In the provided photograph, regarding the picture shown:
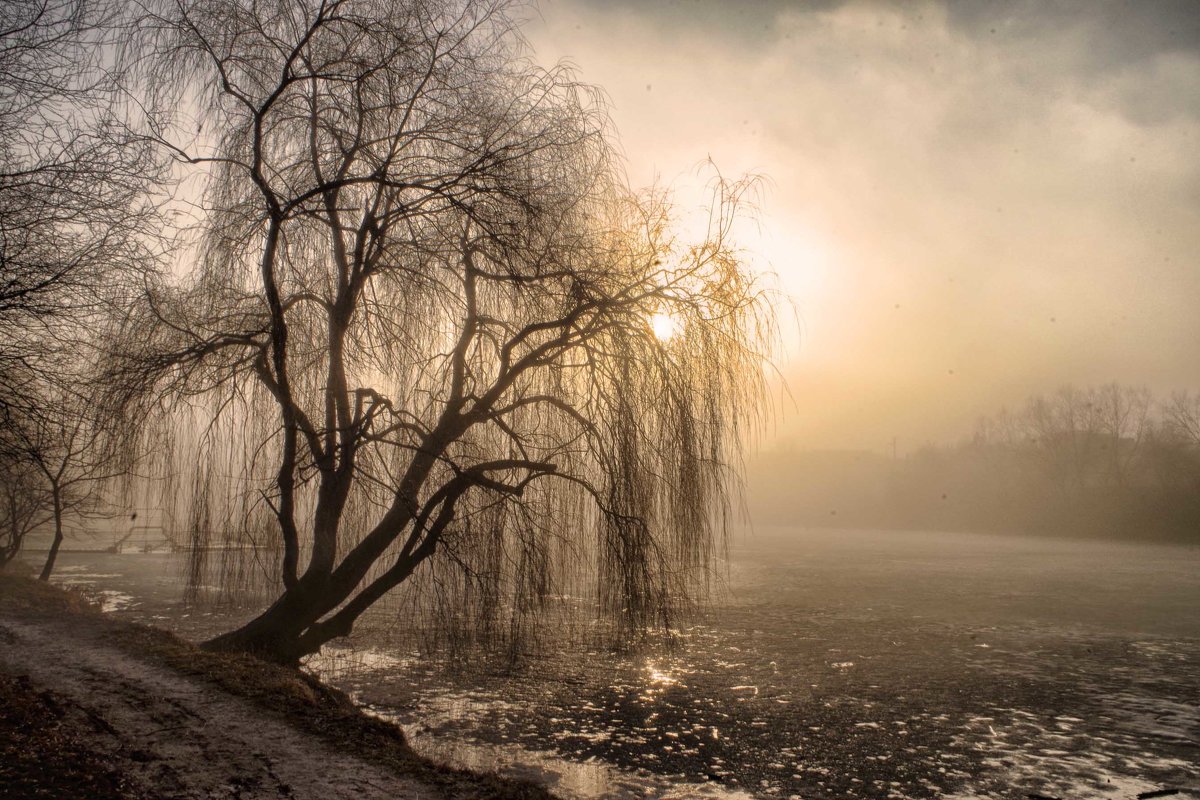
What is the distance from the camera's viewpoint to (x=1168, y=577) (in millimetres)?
25234

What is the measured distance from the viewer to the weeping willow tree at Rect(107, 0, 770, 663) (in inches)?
284

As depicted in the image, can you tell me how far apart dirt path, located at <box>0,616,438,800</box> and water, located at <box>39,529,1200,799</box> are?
171 cm

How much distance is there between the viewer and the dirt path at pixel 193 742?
4551mm

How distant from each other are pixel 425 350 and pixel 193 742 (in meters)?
3.88

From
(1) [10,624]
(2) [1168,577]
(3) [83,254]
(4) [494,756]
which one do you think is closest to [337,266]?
(3) [83,254]

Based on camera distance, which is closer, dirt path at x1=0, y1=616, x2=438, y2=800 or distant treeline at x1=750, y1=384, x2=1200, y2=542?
dirt path at x1=0, y1=616, x2=438, y2=800

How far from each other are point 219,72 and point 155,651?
5595mm

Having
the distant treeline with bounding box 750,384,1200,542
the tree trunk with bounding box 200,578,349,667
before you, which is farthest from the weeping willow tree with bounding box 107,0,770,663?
the distant treeline with bounding box 750,384,1200,542

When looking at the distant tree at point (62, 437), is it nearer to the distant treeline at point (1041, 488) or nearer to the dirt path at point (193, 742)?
the dirt path at point (193, 742)

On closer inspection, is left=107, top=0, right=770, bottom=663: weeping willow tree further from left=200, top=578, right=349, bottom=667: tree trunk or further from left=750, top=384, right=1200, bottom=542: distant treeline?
left=750, top=384, right=1200, bottom=542: distant treeline

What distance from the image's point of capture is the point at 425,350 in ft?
25.5

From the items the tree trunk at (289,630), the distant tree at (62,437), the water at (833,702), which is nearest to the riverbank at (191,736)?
the tree trunk at (289,630)

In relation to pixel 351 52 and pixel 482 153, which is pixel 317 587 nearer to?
pixel 482 153

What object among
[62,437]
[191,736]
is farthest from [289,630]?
[191,736]
